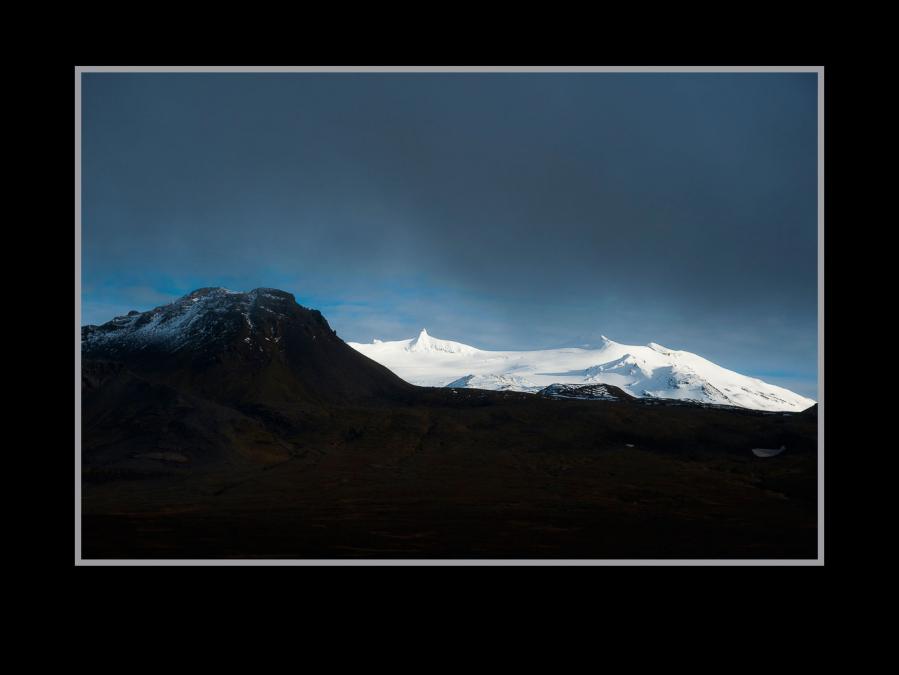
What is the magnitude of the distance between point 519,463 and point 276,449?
15762mm

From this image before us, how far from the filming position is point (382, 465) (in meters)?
36.4

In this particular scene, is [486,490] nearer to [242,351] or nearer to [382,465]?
[382,465]

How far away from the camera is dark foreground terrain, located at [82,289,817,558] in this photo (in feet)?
66.5

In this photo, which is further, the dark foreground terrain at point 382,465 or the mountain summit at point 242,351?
the mountain summit at point 242,351

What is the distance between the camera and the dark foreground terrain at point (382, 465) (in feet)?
66.5

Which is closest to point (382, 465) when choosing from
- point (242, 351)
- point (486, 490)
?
point (486, 490)

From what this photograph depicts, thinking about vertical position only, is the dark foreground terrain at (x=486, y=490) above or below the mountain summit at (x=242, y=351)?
below

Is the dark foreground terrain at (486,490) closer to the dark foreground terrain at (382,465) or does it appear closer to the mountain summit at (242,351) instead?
the dark foreground terrain at (382,465)

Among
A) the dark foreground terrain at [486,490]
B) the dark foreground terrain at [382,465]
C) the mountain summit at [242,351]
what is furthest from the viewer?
the mountain summit at [242,351]

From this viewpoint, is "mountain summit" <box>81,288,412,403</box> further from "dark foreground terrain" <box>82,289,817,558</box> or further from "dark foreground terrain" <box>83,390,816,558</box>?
"dark foreground terrain" <box>83,390,816,558</box>

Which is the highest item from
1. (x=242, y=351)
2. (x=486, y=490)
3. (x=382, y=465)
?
(x=242, y=351)

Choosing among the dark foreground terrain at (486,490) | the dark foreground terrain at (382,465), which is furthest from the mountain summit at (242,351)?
the dark foreground terrain at (486,490)

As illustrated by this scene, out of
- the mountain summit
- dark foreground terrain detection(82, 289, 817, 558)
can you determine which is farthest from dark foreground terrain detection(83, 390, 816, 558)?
the mountain summit
